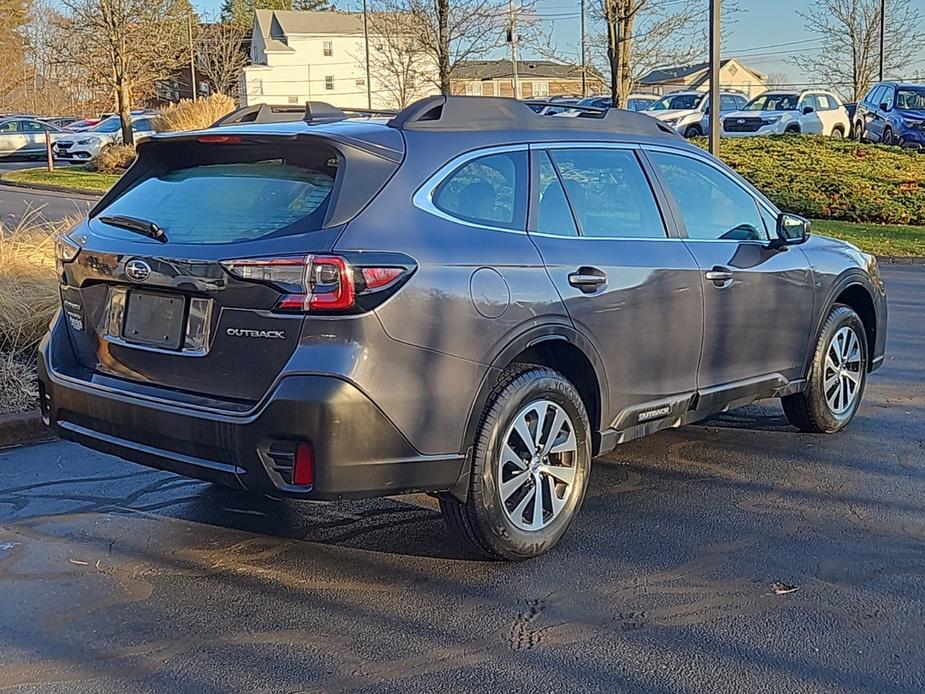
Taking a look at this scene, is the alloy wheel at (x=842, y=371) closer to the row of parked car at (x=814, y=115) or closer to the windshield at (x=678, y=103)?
the row of parked car at (x=814, y=115)

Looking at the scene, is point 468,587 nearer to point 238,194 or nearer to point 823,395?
point 238,194

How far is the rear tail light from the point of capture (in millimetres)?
3615

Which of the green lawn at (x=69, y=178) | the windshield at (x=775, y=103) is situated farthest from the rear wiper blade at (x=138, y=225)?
the windshield at (x=775, y=103)

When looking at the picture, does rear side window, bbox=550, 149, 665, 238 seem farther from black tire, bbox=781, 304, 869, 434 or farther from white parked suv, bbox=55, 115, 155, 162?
white parked suv, bbox=55, 115, 155, 162

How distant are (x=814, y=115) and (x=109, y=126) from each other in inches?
890

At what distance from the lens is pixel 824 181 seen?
66.0 feet

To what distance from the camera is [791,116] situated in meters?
28.7

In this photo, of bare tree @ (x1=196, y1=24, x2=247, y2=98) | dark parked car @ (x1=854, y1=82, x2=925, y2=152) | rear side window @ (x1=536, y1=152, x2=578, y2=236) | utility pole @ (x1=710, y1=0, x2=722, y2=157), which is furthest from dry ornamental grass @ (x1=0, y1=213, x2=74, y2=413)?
bare tree @ (x1=196, y1=24, x2=247, y2=98)

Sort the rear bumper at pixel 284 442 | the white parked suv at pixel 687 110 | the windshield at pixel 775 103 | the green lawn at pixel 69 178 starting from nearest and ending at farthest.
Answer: the rear bumper at pixel 284 442 → the green lawn at pixel 69 178 → the white parked suv at pixel 687 110 → the windshield at pixel 775 103

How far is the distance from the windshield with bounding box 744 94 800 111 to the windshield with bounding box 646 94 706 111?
1.56 metres

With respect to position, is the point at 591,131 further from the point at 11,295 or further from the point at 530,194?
the point at 11,295

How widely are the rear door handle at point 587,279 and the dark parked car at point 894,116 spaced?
24988 millimetres

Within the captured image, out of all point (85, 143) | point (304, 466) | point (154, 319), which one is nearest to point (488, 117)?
point (154, 319)

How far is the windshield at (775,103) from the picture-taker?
96.4 ft
